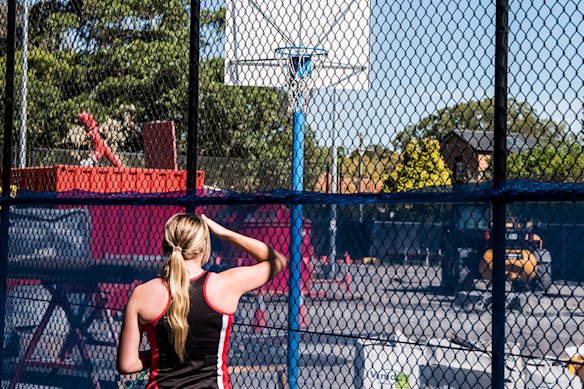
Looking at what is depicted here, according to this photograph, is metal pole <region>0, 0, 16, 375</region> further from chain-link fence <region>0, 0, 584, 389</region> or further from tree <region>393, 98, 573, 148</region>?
tree <region>393, 98, 573, 148</region>

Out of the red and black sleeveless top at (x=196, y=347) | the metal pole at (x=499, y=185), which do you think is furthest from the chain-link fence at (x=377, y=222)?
the red and black sleeveless top at (x=196, y=347)

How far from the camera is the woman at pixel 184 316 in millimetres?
3580

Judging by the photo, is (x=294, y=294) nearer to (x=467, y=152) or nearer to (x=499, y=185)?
(x=467, y=152)

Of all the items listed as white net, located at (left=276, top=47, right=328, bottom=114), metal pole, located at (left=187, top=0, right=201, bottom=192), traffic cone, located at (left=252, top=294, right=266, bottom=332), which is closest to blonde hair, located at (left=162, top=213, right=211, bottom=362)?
metal pole, located at (left=187, top=0, right=201, bottom=192)

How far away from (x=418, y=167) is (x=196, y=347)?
2090 millimetres

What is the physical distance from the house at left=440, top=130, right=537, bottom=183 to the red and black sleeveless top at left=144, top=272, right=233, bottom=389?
1485 mm

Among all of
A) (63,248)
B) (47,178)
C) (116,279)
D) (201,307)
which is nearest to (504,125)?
(201,307)

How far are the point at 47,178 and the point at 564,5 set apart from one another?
6783 millimetres

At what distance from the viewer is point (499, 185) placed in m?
4.08

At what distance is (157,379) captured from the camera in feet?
12.2

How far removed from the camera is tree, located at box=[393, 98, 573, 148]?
4102 millimetres

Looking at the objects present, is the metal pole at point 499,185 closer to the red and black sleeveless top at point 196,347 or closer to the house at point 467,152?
the house at point 467,152

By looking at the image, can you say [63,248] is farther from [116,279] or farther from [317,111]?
[317,111]

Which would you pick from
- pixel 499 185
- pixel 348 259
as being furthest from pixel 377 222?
pixel 499 185
